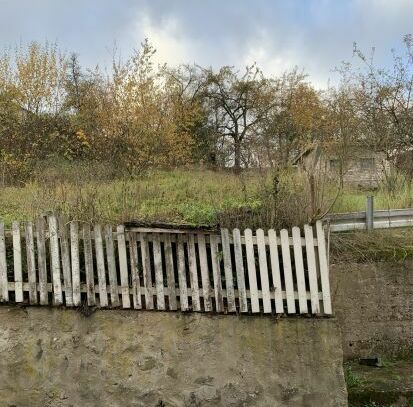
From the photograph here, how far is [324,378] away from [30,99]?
1685 cm

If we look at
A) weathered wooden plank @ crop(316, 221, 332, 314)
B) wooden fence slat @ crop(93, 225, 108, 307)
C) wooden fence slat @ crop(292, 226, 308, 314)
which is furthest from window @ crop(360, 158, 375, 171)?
wooden fence slat @ crop(93, 225, 108, 307)

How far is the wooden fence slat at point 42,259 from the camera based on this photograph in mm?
4910

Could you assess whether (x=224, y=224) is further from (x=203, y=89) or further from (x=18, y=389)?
(x=203, y=89)

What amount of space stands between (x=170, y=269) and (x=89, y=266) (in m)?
0.85

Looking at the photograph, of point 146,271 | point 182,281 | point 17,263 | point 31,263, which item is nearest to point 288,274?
point 182,281

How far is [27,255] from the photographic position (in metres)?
4.99

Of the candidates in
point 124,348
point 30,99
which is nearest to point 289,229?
point 124,348

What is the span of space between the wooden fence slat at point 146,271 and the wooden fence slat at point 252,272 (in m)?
1.04

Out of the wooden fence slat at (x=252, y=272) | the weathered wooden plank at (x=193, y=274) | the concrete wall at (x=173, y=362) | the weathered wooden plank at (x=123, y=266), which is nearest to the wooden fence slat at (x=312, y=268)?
the concrete wall at (x=173, y=362)

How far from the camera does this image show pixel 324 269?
495 centimetres

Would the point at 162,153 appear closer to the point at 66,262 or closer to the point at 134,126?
the point at 134,126

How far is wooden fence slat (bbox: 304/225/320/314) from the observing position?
16.1 feet

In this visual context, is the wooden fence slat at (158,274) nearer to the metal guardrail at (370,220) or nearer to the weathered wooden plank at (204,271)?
the weathered wooden plank at (204,271)

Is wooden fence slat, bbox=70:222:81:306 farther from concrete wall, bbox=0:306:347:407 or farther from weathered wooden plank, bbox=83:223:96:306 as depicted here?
concrete wall, bbox=0:306:347:407
